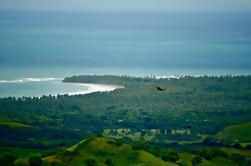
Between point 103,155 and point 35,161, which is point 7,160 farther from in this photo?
point 103,155

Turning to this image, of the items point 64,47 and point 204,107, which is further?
point 64,47

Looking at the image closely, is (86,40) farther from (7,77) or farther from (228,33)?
(7,77)

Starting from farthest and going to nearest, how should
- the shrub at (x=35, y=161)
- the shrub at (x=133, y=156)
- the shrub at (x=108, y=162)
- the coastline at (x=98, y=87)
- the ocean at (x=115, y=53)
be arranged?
the ocean at (x=115, y=53) → the coastline at (x=98, y=87) → the shrub at (x=133, y=156) → the shrub at (x=108, y=162) → the shrub at (x=35, y=161)

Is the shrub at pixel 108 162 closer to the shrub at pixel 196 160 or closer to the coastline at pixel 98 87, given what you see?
the shrub at pixel 196 160

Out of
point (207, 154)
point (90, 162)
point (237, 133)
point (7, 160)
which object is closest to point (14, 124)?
→ point (237, 133)

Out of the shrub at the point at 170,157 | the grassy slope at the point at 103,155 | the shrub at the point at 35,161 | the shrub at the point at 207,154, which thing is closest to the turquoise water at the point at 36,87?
the shrub at the point at 207,154


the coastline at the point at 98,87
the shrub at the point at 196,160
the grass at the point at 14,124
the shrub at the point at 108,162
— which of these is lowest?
the shrub at the point at 196,160

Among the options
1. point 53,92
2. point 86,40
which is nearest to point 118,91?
point 53,92
